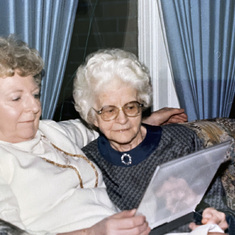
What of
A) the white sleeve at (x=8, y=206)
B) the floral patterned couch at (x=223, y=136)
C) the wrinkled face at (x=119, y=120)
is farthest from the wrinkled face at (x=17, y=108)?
the floral patterned couch at (x=223, y=136)

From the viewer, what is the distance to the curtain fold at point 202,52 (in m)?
2.91

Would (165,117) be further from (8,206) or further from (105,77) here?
(8,206)

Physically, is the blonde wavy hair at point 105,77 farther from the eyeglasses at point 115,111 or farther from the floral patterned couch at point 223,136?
the floral patterned couch at point 223,136

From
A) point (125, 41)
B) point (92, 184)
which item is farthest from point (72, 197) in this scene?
point (125, 41)

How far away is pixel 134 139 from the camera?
216cm

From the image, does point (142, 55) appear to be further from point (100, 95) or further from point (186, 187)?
point (186, 187)

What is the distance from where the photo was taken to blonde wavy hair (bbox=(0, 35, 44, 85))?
5.85 ft

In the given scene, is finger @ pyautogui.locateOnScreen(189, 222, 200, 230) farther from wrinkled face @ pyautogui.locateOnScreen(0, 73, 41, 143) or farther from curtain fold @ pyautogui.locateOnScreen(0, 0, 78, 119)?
curtain fold @ pyautogui.locateOnScreen(0, 0, 78, 119)

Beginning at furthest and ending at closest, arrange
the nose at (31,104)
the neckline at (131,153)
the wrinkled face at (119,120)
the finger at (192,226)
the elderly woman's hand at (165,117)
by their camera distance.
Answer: the elderly woman's hand at (165,117) < the neckline at (131,153) < the wrinkled face at (119,120) < the nose at (31,104) < the finger at (192,226)

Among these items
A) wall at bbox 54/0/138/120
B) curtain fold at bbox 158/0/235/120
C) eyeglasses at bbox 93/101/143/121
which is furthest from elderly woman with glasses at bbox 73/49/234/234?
wall at bbox 54/0/138/120

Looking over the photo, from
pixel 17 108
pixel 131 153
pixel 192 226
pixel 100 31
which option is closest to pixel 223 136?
pixel 131 153

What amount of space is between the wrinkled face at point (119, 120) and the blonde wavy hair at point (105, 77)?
0.03 metres

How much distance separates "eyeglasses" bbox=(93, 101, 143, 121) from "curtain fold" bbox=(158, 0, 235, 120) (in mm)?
1002

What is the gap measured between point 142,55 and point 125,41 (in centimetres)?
35
